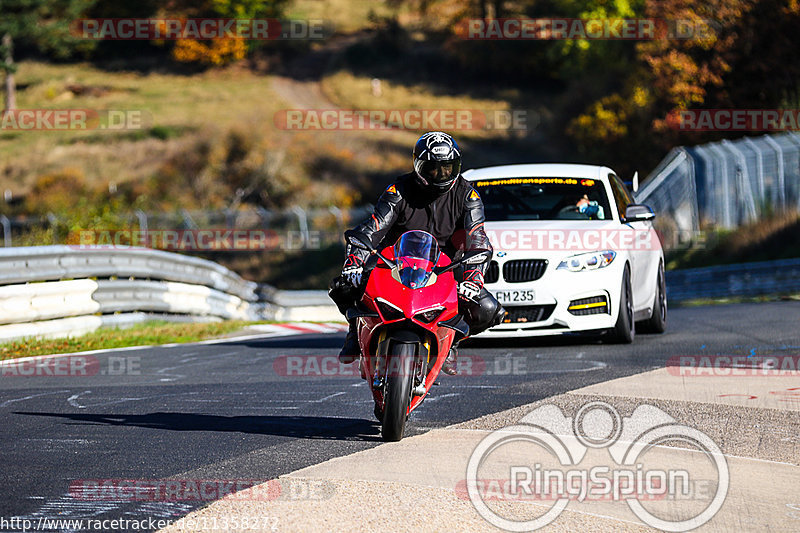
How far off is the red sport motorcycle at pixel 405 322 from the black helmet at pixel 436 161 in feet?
1.70

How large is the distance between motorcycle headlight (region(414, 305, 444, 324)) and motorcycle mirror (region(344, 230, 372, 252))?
58 cm

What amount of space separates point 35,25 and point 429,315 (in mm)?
72377

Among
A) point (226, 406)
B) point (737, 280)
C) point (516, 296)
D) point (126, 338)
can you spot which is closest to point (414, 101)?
point (737, 280)

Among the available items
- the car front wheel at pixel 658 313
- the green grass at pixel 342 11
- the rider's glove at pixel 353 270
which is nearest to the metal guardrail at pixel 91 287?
the car front wheel at pixel 658 313

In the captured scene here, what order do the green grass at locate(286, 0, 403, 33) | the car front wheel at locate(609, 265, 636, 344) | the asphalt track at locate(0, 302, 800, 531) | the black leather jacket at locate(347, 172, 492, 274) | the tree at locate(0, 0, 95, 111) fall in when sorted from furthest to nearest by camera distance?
the green grass at locate(286, 0, 403, 33), the tree at locate(0, 0, 95, 111), the car front wheel at locate(609, 265, 636, 344), the black leather jacket at locate(347, 172, 492, 274), the asphalt track at locate(0, 302, 800, 531)

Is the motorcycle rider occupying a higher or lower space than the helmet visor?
lower

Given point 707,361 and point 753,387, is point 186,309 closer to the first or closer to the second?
point 707,361

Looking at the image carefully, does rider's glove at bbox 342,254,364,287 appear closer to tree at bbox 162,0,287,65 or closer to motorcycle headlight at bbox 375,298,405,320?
motorcycle headlight at bbox 375,298,405,320

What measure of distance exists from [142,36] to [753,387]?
85372 millimetres

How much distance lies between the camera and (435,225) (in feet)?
24.9

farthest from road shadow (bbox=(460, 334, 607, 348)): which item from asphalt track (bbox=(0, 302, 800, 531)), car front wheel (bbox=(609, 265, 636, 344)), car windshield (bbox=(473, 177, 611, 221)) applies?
car windshield (bbox=(473, 177, 611, 221))

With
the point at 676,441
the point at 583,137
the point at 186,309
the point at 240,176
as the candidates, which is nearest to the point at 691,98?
the point at 583,137

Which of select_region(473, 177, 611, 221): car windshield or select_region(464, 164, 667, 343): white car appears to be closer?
select_region(464, 164, 667, 343): white car

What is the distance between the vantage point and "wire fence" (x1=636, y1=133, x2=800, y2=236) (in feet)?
87.6
